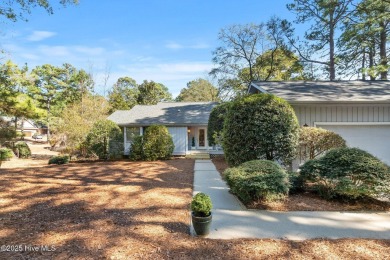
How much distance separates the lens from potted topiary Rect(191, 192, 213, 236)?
3449 mm

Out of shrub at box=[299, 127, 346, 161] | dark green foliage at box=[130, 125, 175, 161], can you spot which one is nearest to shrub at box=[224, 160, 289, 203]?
shrub at box=[299, 127, 346, 161]

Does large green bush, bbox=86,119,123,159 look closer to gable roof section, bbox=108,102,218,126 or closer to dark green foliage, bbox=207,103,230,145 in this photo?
gable roof section, bbox=108,102,218,126

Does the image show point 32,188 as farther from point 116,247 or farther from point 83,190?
point 116,247

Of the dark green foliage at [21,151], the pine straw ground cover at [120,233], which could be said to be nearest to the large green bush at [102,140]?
the dark green foliage at [21,151]

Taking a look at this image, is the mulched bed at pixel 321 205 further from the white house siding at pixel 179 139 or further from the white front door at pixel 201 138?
the white front door at pixel 201 138

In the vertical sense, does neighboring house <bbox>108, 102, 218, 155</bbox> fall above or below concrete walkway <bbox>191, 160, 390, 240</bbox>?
above

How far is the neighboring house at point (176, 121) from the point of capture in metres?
17.4

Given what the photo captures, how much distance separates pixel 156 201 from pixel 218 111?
11.2m

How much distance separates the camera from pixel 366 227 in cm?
387

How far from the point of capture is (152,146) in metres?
14.0

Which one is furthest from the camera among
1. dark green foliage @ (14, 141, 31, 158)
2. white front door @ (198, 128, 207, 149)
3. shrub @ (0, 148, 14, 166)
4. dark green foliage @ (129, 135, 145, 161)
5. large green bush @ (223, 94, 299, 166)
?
white front door @ (198, 128, 207, 149)

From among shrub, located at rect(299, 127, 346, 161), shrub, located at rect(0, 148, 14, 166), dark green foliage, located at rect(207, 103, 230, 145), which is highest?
dark green foliage, located at rect(207, 103, 230, 145)

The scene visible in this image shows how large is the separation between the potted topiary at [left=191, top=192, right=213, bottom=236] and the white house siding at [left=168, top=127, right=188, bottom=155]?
13.8m

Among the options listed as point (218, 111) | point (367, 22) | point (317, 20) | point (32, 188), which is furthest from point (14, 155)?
point (367, 22)
